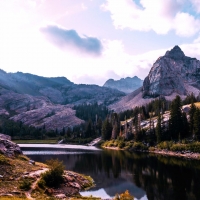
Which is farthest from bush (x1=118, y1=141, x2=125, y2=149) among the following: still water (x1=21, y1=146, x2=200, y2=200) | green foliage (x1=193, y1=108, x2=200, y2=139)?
still water (x1=21, y1=146, x2=200, y2=200)

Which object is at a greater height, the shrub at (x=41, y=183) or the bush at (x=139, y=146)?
the bush at (x=139, y=146)

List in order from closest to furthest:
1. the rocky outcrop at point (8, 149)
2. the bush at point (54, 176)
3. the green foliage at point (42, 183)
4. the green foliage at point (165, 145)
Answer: the green foliage at point (42, 183)
the bush at point (54, 176)
the rocky outcrop at point (8, 149)
the green foliage at point (165, 145)

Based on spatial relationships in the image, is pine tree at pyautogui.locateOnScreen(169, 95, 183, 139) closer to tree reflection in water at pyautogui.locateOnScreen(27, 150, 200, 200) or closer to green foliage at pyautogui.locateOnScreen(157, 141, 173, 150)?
green foliage at pyautogui.locateOnScreen(157, 141, 173, 150)

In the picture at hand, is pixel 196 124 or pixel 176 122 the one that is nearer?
pixel 196 124

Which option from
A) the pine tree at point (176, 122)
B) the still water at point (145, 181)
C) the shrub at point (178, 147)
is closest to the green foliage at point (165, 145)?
the shrub at point (178, 147)

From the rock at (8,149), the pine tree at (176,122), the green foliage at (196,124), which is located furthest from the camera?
the pine tree at (176,122)

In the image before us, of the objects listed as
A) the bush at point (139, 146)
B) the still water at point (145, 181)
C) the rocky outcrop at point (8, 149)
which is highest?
the rocky outcrop at point (8, 149)

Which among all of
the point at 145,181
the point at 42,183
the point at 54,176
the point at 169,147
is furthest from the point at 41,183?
the point at 169,147

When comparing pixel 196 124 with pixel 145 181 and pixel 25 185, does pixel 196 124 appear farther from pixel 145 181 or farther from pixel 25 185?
pixel 25 185

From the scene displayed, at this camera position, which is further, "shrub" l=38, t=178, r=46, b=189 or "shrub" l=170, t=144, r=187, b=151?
"shrub" l=170, t=144, r=187, b=151

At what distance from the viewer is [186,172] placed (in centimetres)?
7256

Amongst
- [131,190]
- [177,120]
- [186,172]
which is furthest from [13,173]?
[177,120]

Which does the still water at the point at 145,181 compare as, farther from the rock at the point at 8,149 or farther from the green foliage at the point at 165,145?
the green foliage at the point at 165,145

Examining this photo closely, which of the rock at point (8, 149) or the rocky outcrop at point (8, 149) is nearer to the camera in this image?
the rocky outcrop at point (8, 149)
